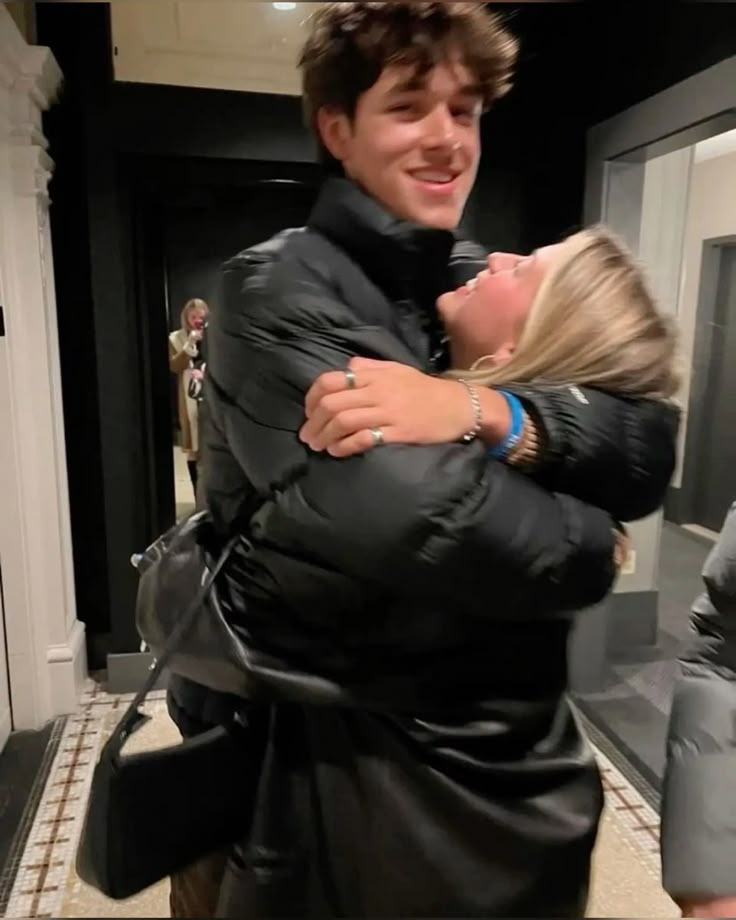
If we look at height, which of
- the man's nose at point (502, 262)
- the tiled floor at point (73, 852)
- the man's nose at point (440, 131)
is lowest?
the tiled floor at point (73, 852)

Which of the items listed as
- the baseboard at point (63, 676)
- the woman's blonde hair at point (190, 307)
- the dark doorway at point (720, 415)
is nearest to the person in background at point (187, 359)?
the woman's blonde hair at point (190, 307)

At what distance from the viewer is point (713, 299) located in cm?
385

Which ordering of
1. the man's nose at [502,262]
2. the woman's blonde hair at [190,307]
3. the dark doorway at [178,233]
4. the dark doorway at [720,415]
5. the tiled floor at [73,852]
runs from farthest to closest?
1. the dark doorway at [720,415]
2. the woman's blonde hair at [190,307]
3. the dark doorway at [178,233]
4. the tiled floor at [73,852]
5. the man's nose at [502,262]

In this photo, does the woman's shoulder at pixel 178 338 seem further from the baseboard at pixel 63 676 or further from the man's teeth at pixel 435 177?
the man's teeth at pixel 435 177

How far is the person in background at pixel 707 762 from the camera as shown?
80cm

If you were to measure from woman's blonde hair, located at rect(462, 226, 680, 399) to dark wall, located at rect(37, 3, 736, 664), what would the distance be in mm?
1508

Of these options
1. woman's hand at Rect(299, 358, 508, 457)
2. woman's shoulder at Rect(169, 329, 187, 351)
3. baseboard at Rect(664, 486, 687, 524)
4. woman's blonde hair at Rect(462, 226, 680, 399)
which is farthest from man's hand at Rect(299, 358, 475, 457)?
baseboard at Rect(664, 486, 687, 524)

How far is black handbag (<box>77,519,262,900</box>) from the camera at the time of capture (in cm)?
71

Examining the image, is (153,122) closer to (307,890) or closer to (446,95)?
(446,95)

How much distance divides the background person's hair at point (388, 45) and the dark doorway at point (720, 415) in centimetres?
337

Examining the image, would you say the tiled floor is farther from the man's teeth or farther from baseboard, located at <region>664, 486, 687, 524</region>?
baseboard, located at <region>664, 486, 687, 524</region>

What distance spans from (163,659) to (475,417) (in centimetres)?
36

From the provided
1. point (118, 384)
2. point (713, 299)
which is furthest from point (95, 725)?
point (713, 299)

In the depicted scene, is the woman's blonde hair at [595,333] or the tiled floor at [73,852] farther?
the tiled floor at [73,852]
